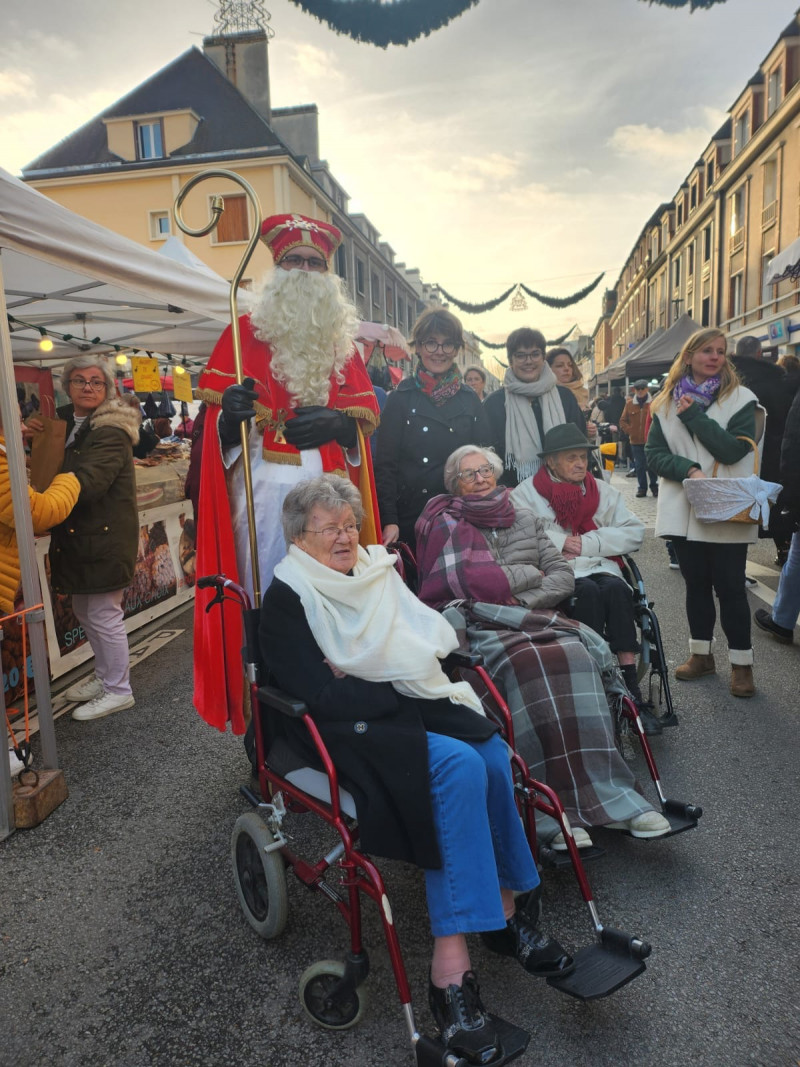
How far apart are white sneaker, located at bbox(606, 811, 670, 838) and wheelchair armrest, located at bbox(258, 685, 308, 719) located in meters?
1.20

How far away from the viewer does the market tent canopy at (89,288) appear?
3.01 meters

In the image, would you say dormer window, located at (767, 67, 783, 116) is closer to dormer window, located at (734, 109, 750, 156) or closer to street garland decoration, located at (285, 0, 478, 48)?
dormer window, located at (734, 109, 750, 156)

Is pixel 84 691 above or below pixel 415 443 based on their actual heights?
below

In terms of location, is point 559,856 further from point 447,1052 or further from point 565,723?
point 447,1052

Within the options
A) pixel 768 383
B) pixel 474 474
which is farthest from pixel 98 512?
pixel 768 383

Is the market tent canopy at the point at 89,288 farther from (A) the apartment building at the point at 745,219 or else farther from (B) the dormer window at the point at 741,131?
(B) the dormer window at the point at 741,131

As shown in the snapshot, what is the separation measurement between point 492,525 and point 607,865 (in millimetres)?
1385

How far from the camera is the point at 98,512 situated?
4.01m

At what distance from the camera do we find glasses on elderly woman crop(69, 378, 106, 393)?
3953mm

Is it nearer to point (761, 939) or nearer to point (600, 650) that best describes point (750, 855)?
point (761, 939)

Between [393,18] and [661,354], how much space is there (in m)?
14.0

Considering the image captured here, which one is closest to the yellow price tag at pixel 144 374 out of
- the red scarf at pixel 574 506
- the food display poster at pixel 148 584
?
the food display poster at pixel 148 584

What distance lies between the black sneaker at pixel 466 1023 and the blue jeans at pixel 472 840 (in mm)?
121

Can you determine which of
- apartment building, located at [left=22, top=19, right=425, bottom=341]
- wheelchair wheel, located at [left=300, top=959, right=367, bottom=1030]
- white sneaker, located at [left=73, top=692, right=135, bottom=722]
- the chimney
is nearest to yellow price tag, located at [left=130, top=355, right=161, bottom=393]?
white sneaker, located at [left=73, top=692, right=135, bottom=722]
